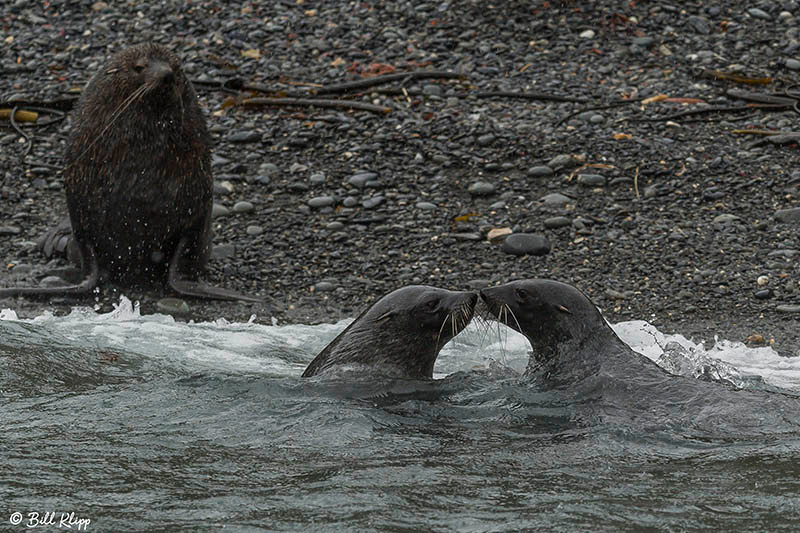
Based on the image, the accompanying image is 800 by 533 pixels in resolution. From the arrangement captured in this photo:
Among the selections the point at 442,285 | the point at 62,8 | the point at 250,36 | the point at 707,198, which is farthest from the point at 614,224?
the point at 62,8

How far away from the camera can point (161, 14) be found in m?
14.9

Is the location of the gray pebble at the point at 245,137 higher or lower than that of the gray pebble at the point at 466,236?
higher

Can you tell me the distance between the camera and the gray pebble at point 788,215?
10.2 metres

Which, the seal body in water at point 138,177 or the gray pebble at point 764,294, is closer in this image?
the gray pebble at point 764,294

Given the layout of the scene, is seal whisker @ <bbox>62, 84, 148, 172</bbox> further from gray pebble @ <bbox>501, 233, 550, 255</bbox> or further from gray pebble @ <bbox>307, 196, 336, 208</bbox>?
gray pebble @ <bbox>501, 233, 550, 255</bbox>

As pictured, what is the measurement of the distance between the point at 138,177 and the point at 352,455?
5.08 meters

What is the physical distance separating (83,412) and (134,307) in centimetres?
361

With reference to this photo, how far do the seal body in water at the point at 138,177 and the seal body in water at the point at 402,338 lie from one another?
3135 mm

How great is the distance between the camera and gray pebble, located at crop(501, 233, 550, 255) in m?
10.1

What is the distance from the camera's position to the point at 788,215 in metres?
10.3

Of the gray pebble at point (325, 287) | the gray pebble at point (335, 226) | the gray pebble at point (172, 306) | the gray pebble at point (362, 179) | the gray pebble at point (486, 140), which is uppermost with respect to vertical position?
the gray pebble at point (172, 306)

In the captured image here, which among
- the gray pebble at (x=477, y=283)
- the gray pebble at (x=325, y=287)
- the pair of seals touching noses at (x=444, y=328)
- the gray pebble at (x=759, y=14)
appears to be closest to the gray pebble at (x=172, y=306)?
the gray pebble at (x=325, y=287)
